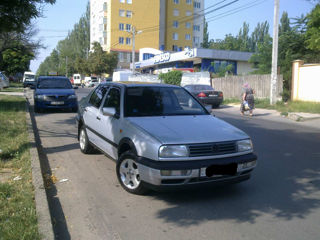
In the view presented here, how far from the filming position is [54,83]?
52.5 feet

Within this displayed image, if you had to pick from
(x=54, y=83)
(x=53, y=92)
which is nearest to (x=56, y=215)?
(x=53, y=92)

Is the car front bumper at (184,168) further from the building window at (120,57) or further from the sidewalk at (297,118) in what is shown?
the building window at (120,57)

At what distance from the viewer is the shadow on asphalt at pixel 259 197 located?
13.9 ft

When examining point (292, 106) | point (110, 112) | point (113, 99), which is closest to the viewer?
point (110, 112)

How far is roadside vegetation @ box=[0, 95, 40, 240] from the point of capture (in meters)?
3.58

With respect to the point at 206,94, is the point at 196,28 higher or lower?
higher

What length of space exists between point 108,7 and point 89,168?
68733 millimetres

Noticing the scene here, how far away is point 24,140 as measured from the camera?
25.5ft

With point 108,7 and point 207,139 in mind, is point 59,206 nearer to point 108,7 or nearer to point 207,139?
point 207,139

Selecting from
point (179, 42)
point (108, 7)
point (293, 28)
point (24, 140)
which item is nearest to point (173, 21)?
point (179, 42)

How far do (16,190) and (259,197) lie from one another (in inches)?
133

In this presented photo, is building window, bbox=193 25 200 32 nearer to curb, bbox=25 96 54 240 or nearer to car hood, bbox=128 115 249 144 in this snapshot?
curb, bbox=25 96 54 240

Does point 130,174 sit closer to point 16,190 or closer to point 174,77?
point 16,190

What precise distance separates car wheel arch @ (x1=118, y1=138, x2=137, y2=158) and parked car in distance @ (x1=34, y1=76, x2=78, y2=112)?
1051cm
